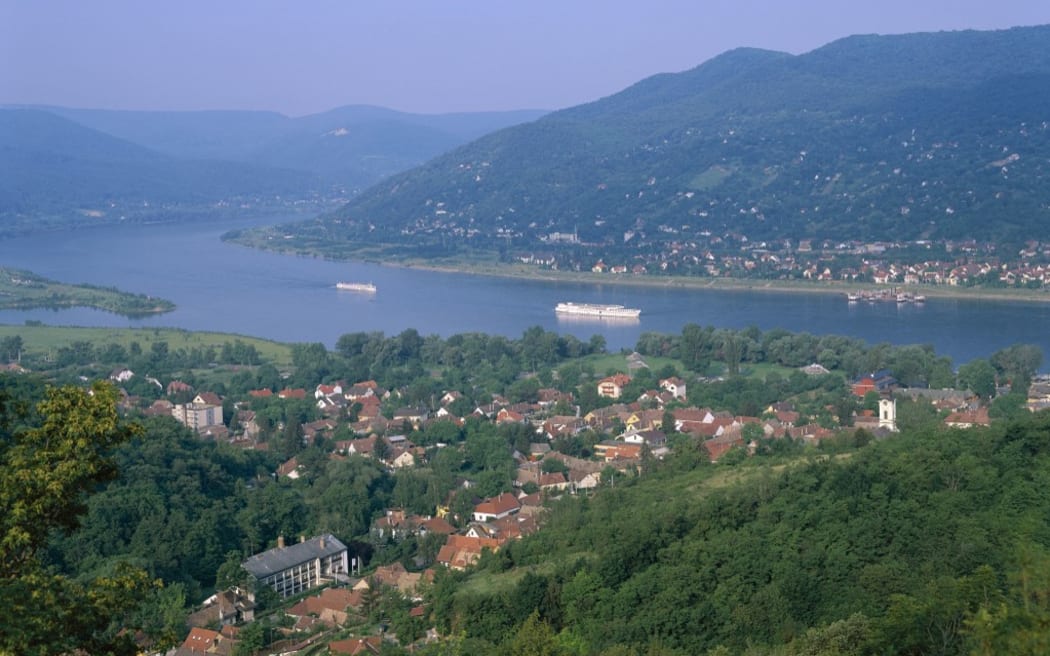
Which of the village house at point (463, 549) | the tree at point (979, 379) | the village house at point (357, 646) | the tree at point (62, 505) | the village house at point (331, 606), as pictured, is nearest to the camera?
the tree at point (62, 505)

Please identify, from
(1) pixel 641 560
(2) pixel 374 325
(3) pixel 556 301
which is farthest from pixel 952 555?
(3) pixel 556 301

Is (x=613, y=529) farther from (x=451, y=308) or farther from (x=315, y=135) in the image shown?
(x=315, y=135)

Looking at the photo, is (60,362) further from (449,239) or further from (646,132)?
(646,132)

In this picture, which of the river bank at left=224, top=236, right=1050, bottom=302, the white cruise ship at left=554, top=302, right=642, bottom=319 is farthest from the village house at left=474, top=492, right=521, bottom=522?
the river bank at left=224, top=236, right=1050, bottom=302

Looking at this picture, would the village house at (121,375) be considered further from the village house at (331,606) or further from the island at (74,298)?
the village house at (331,606)

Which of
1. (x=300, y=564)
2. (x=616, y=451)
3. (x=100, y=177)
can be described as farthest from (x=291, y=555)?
(x=100, y=177)

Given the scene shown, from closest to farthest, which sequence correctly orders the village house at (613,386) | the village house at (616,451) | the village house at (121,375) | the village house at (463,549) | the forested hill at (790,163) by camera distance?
1. the village house at (463,549)
2. the village house at (616,451)
3. the village house at (613,386)
4. the village house at (121,375)
5. the forested hill at (790,163)

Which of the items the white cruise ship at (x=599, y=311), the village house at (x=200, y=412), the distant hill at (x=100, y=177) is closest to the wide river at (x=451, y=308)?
the white cruise ship at (x=599, y=311)
